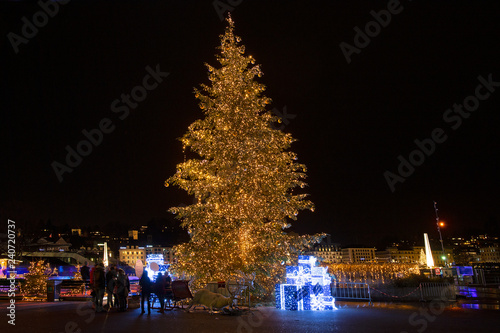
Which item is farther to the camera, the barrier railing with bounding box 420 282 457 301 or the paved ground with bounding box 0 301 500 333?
the barrier railing with bounding box 420 282 457 301

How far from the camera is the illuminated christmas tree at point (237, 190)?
1916 centimetres

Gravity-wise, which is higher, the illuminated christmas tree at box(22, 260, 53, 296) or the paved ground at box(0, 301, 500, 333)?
the illuminated christmas tree at box(22, 260, 53, 296)

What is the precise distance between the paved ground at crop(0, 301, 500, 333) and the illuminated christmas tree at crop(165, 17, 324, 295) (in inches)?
222

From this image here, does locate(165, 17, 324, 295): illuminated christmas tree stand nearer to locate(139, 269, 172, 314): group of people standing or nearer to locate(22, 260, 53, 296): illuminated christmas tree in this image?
locate(139, 269, 172, 314): group of people standing

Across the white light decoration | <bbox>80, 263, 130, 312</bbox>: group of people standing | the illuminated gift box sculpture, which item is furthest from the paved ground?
the white light decoration

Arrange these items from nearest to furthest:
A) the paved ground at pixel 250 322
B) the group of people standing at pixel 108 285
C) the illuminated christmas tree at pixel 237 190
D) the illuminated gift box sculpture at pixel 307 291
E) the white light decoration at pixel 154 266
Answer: the paved ground at pixel 250 322
the group of people standing at pixel 108 285
the illuminated gift box sculpture at pixel 307 291
the white light decoration at pixel 154 266
the illuminated christmas tree at pixel 237 190

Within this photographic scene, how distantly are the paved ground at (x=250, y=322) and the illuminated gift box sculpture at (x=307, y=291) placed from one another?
1361 mm

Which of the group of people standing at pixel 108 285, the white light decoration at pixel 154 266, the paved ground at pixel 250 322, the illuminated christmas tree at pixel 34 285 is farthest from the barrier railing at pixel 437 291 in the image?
the illuminated christmas tree at pixel 34 285

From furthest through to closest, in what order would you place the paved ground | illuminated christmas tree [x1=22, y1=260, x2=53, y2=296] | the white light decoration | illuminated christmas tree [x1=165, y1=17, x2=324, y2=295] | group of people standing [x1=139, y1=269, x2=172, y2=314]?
1. illuminated christmas tree [x1=22, y1=260, x2=53, y2=296]
2. illuminated christmas tree [x1=165, y1=17, x2=324, y2=295]
3. the white light decoration
4. group of people standing [x1=139, y1=269, x2=172, y2=314]
5. the paved ground

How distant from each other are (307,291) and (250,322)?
3.95 meters

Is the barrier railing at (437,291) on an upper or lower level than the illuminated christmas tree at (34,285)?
lower

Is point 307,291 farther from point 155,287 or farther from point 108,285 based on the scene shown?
point 108,285

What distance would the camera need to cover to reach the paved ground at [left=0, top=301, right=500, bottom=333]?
9906 mm

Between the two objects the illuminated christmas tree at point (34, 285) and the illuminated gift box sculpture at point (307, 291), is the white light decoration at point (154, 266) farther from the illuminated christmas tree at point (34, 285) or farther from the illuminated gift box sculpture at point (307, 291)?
the illuminated christmas tree at point (34, 285)
